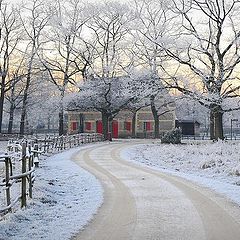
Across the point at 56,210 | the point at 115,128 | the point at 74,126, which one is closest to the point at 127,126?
the point at 115,128

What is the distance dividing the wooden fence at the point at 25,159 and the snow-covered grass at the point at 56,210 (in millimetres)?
362

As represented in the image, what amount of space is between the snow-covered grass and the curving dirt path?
345 mm

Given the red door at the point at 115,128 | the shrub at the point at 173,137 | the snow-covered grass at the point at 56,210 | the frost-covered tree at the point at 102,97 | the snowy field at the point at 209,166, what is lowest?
the snow-covered grass at the point at 56,210

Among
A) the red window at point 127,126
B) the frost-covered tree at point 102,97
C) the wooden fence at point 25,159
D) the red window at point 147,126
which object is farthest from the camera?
the red window at point 147,126

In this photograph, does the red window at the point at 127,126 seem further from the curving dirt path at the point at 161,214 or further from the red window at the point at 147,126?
the curving dirt path at the point at 161,214

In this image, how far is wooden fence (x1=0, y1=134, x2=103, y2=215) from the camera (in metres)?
10.2

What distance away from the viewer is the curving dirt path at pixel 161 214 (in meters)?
8.36

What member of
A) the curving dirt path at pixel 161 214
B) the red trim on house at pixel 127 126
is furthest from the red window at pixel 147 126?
the curving dirt path at pixel 161 214

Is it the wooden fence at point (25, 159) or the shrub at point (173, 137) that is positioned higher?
the shrub at point (173, 137)

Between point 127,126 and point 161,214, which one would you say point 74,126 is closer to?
point 127,126

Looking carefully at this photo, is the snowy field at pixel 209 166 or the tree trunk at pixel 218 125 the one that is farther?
the tree trunk at pixel 218 125

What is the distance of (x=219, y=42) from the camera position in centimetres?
3972

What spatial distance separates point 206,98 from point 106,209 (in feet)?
96.1

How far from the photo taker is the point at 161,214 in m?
10.2
